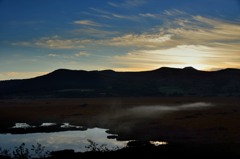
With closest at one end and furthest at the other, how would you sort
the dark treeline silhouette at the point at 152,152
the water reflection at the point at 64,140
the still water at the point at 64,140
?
the dark treeline silhouette at the point at 152,152
the still water at the point at 64,140
the water reflection at the point at 64,140

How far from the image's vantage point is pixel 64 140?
61219 mm

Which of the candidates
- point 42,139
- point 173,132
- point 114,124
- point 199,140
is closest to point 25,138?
point 42,139

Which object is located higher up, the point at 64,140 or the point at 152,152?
the point at 152,152

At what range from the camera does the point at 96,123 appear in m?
84.2

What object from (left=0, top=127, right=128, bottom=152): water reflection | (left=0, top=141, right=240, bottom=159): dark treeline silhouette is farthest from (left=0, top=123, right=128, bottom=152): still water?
(left=0, top=141, right=240, bottom=159): dark treeline silhouette

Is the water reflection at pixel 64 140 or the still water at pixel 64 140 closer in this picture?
the still water at pixel 64 140

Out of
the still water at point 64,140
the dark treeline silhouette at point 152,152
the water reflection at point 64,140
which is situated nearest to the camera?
the dark treeline silhouette at point 152,152

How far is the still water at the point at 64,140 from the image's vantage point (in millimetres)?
54312

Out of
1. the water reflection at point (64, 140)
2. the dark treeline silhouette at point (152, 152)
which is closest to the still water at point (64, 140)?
the water reflection at point (64, 140)

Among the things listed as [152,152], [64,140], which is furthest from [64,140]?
[152,152]

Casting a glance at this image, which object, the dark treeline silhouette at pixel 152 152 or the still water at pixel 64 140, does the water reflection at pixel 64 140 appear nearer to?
the still water at pixel 64 140

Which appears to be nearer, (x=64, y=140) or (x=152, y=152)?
(x=152, y=152)

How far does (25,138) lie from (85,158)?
1007 inches

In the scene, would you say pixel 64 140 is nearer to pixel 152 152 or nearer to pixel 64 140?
pixel 64 140
